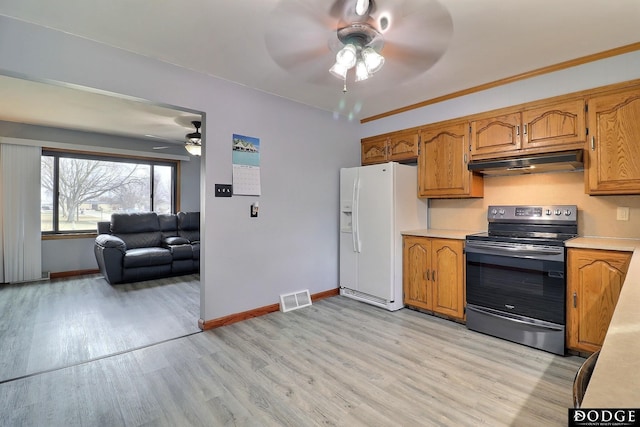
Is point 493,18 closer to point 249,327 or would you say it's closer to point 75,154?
point 249,327

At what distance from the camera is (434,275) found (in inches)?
127

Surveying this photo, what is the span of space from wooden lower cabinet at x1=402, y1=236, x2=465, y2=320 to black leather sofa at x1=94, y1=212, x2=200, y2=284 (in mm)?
3559

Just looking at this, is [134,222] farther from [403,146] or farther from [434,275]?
[434,275]

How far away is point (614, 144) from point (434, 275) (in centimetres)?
183

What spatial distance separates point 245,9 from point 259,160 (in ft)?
5.09

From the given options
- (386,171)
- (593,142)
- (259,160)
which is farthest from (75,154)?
(593,142)

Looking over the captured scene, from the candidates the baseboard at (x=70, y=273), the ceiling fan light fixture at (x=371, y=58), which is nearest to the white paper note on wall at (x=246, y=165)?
the ceiling fan light fixture at (x=371, y=58)

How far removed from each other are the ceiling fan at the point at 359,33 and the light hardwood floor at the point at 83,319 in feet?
8.71

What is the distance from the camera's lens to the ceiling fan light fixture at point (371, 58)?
79.9 inches

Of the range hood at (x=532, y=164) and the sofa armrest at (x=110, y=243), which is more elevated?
the range hood at (x=532, y=164)

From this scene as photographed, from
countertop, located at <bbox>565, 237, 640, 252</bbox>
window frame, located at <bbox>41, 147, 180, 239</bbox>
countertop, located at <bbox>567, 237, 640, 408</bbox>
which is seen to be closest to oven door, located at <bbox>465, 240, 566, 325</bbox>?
countertop, located at <bbox>565, 237, 640, 252</bbox>

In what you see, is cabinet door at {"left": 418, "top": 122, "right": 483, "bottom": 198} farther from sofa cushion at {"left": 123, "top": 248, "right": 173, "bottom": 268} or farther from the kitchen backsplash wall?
sofa cushion at {"left": 123, "top": 248, "right": 173, "bottom": 268}

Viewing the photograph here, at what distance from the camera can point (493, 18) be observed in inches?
79.4

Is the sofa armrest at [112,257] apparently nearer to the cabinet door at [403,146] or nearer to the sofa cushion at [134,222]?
the sofa cushion at [134,222]
